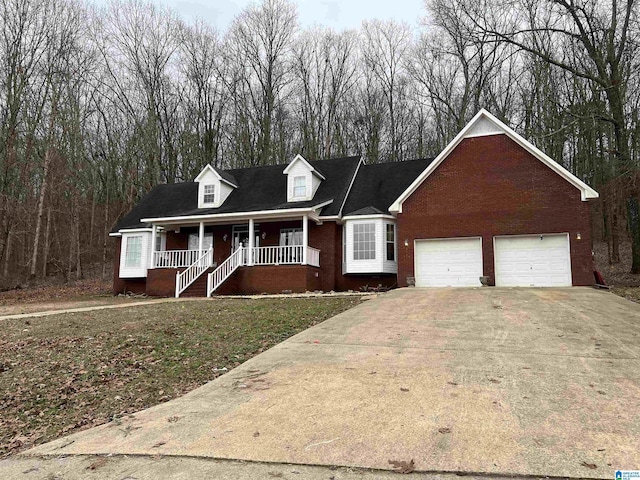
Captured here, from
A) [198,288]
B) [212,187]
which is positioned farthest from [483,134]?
[198,288]

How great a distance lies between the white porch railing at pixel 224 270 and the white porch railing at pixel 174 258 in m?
2.28

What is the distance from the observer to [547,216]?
16406 millimetres

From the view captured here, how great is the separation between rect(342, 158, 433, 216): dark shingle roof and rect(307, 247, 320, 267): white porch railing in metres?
2.09

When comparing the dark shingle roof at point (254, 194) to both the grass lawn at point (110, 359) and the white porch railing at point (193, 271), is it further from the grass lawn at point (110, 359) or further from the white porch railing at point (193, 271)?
the grass lawn at point (110, 359)

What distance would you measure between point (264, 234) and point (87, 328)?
38.8 feet

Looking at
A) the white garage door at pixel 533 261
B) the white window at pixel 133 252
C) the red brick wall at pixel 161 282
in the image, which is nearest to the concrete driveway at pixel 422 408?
the white garage door at pixel 533 261

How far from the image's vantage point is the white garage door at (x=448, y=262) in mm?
17312

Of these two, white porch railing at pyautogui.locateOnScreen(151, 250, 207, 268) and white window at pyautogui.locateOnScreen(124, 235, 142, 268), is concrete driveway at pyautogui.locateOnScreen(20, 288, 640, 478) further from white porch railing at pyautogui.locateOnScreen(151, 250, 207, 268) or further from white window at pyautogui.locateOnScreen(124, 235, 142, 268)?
white window at pyautogui.locateOnScreen(124, 235, 142, 268)

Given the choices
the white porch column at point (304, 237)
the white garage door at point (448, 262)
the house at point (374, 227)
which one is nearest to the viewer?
the house at point (374, 227)

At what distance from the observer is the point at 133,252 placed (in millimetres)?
23594

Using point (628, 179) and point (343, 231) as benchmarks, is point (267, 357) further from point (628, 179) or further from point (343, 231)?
point (628, 179)

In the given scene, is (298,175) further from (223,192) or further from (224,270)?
(224,270)

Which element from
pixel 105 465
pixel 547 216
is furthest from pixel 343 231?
pixel 105 465

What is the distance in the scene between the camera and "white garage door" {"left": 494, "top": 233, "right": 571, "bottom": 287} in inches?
639
